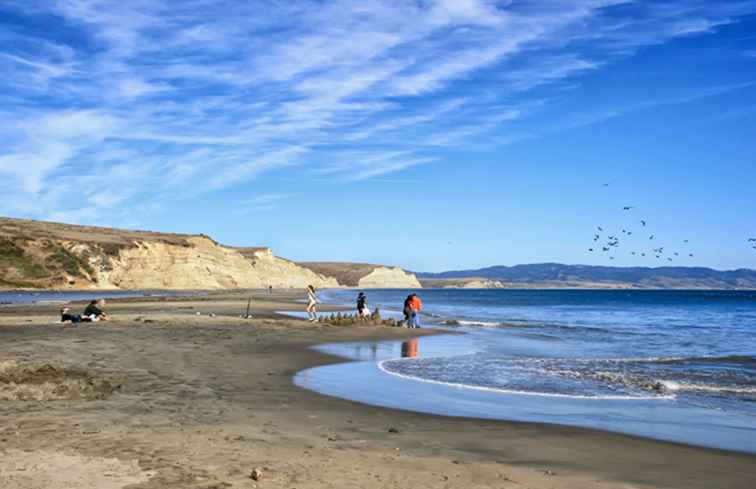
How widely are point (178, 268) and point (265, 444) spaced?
11726 centimetres

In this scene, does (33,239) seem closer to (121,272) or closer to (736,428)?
(121,272)

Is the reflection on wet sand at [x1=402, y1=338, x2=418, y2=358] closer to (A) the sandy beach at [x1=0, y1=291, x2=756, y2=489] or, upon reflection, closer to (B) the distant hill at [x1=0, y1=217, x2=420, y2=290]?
(A) the sandy beach at [x1=0, y1=291, x2=756, y2=489]

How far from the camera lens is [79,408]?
11242 mm

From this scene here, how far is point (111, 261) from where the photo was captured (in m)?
112

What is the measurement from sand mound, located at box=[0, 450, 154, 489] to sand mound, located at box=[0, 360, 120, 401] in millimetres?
4394

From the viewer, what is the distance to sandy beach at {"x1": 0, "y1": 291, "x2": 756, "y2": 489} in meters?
7.59

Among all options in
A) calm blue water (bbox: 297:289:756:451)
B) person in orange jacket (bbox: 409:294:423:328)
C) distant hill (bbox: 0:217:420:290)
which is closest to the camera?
calm blue water (bbox: 297:289:756:451)

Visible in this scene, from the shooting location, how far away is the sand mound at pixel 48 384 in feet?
40.2

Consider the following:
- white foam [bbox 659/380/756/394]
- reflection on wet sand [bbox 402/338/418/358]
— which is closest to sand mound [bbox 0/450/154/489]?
white foam [bbox 659/380/756/394]

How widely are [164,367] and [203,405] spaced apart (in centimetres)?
556

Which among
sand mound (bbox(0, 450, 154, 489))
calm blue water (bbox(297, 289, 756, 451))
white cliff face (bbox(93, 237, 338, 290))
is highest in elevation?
white cliff face (bbox(93, 237, 338, 290))

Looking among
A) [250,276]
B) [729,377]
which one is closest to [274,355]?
[729,377]

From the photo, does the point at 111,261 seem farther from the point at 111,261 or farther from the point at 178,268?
the point at 178,268

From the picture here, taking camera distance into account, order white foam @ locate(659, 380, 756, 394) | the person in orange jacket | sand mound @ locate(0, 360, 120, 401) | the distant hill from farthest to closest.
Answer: the distant hill → the person in orange jacket → white foam @ locate(659, 380, 756, 394) → sand mound @ locate(0, 360, 120, 401)
